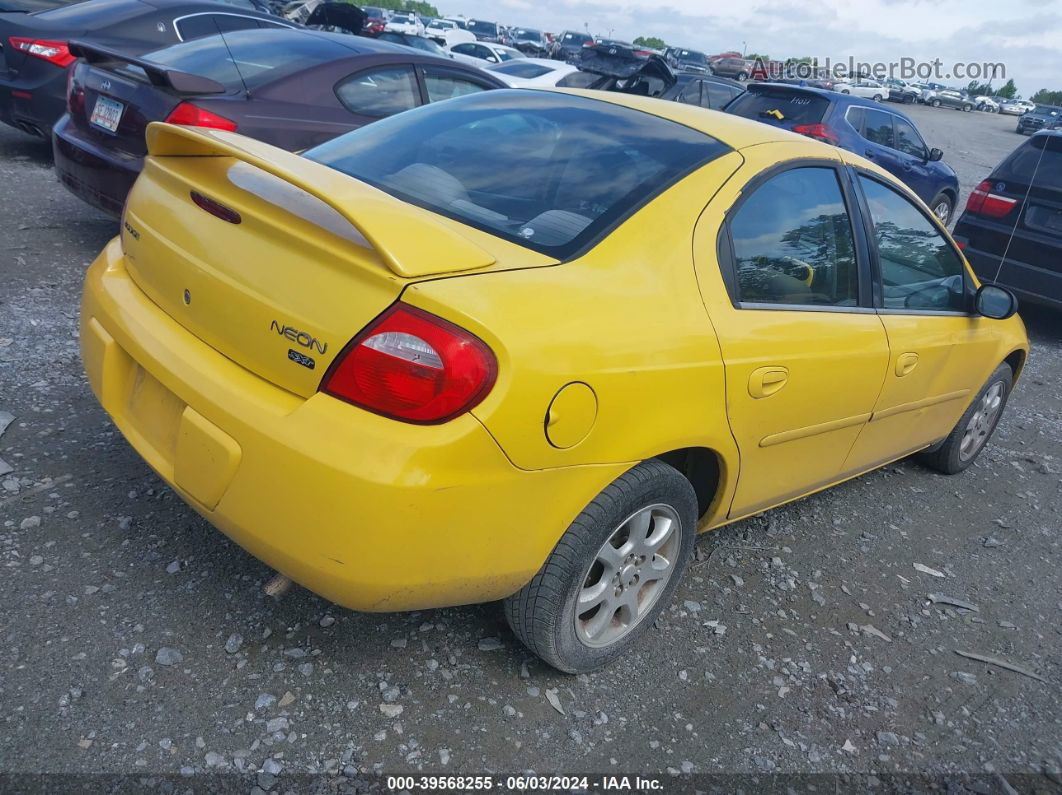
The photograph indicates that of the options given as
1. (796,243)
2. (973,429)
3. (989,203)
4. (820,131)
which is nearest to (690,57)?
(820,131)

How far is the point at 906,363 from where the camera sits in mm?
3180

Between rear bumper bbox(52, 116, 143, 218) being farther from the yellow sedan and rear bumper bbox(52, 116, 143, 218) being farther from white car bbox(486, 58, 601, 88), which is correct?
white car bbox(486, 58, 601, 88)

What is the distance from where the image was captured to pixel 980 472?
4465 mm

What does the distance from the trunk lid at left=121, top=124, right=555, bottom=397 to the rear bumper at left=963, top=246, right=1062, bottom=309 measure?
237 inches

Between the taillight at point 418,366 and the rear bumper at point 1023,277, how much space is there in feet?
20.8

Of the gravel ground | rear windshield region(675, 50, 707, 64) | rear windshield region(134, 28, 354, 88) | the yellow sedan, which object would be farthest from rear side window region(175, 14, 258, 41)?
rear windshield region(675, 50, 707, 64)

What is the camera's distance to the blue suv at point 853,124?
9500mm

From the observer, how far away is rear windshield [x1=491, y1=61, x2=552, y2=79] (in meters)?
13.7

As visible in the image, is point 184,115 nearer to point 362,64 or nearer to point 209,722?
point 362,64

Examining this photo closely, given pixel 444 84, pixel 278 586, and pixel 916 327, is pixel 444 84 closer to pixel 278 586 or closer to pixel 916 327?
pixel 916 327

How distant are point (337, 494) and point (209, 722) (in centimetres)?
75

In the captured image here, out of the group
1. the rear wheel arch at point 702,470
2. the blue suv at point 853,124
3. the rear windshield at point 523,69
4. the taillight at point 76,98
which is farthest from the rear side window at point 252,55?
the rear windshield at point 523,69

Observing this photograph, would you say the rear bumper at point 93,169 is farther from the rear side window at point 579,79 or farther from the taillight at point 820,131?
the rear side window at point 579,79

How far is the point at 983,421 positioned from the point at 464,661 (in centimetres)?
322
